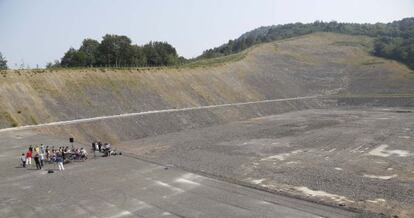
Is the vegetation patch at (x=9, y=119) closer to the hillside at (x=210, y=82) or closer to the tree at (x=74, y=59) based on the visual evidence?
the hillside at (x=210, y=82)

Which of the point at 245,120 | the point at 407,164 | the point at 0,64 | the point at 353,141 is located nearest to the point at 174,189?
the point at 407,164

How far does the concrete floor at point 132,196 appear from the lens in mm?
22219

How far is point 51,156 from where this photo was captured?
34469 millimetres

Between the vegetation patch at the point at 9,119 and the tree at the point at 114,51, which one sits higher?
the tree at the point at 114,51

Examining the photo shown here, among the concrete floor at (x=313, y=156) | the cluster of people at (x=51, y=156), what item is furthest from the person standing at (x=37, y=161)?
the concrete floor at (x=313, y=156)

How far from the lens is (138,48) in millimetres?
91938

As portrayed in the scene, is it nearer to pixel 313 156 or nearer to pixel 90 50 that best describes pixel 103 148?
pixel 313 156

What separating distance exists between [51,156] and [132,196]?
42.1ft

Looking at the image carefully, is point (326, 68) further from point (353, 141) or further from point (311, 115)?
point (353, 141)

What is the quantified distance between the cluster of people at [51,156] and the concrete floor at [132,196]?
2.39 feet

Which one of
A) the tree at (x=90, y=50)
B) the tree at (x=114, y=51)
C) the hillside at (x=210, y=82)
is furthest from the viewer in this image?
the tree at (x=114, y=51)

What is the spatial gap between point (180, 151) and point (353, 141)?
18.8 meters

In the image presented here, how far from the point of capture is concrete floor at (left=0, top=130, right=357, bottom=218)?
875 inches

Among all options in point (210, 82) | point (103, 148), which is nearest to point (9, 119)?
point (103, 148)
